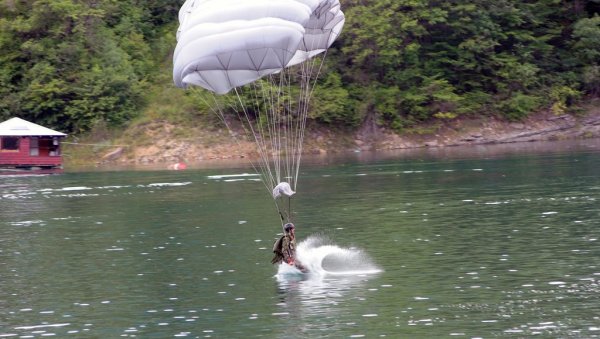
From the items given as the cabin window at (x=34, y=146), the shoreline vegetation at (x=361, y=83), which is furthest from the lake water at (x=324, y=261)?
the shoreline vegetation at (x=361, y=83)

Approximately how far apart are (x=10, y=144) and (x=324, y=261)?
48414mm

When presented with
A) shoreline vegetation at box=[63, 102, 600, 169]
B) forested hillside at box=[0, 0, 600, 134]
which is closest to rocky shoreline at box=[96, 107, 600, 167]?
shoreline vegetation at box=[63, 102, 600, 169]

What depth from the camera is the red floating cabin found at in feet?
249

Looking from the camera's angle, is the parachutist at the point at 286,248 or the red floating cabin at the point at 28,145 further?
the red floating cabin at the point at 28,145

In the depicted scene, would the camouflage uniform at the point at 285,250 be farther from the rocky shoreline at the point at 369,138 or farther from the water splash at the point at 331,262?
the rocky shoreline at the point at 369,138

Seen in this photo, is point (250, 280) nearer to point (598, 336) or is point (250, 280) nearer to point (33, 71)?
point (598, 336)

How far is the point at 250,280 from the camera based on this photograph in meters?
31.1

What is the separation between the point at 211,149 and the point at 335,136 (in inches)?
372

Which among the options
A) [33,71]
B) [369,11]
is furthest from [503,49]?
[33,71]

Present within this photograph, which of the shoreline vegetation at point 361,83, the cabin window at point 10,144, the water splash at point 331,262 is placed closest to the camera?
the water splash at point 331,262

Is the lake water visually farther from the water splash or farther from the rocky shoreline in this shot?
the rocky shoreline

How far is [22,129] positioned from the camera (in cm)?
7619

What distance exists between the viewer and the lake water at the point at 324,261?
25.4m

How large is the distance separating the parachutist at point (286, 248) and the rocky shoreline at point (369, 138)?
1850 inches
